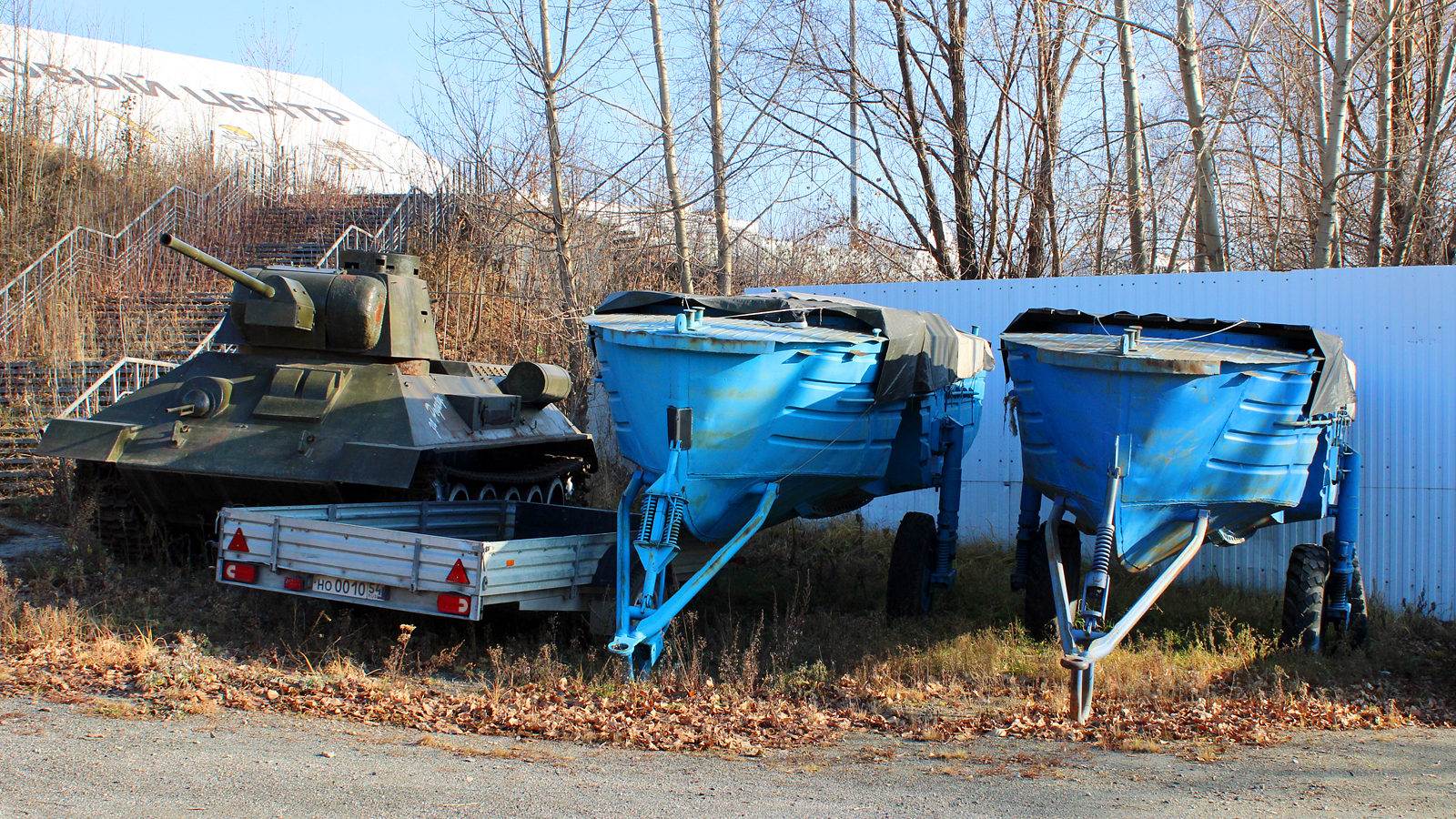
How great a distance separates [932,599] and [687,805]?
4.30 meters

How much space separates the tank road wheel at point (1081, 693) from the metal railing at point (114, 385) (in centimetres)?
1185

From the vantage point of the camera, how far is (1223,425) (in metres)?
7.17

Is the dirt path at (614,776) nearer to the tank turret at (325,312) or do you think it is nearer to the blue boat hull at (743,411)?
the blue boat hull at (743,411)

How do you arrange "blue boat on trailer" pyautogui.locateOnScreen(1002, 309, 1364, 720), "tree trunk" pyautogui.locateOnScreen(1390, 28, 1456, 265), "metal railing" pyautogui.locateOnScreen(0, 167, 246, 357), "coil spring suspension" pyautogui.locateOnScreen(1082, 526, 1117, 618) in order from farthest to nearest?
1. "metal railing" pyautogui.locateOnScreen(0, 167, 246, 357)
2. "tree trunk" pyautogui.locateOnScreen(1390, 28, 1456, 265)
3. "blue boat on trailer" pyautogui.locateOnScreen(1002, 309, 1364, 720)
4. "coil spring suspension" pyautogui.locateOnScreen(1082, 526, 1117, 618)

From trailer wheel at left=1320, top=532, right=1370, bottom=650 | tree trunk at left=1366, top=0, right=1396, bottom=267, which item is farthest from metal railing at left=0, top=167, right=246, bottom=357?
tree trunk at left=1366, top=0, right=1396, bottom=267

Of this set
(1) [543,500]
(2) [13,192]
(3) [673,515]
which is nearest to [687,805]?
(3) [673,515]

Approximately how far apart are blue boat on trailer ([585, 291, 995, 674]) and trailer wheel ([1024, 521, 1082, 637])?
23.6 inches

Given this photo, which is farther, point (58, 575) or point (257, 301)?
point (257, 301)

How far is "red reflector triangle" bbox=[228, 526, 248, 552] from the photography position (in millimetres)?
7555

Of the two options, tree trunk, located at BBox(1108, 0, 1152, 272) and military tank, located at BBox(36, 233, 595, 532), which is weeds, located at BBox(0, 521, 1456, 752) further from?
tree trunk, located at BBox(1108, 0, 1152, 272)

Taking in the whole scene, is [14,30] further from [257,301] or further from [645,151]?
[257,301]

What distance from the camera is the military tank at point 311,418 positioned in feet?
30.5

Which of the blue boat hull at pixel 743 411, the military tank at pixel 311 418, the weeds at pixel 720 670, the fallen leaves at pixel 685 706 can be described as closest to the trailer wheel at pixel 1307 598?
the weeds at pixel 720 670

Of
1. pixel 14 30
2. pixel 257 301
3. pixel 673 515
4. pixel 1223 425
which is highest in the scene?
pixel 14 30
